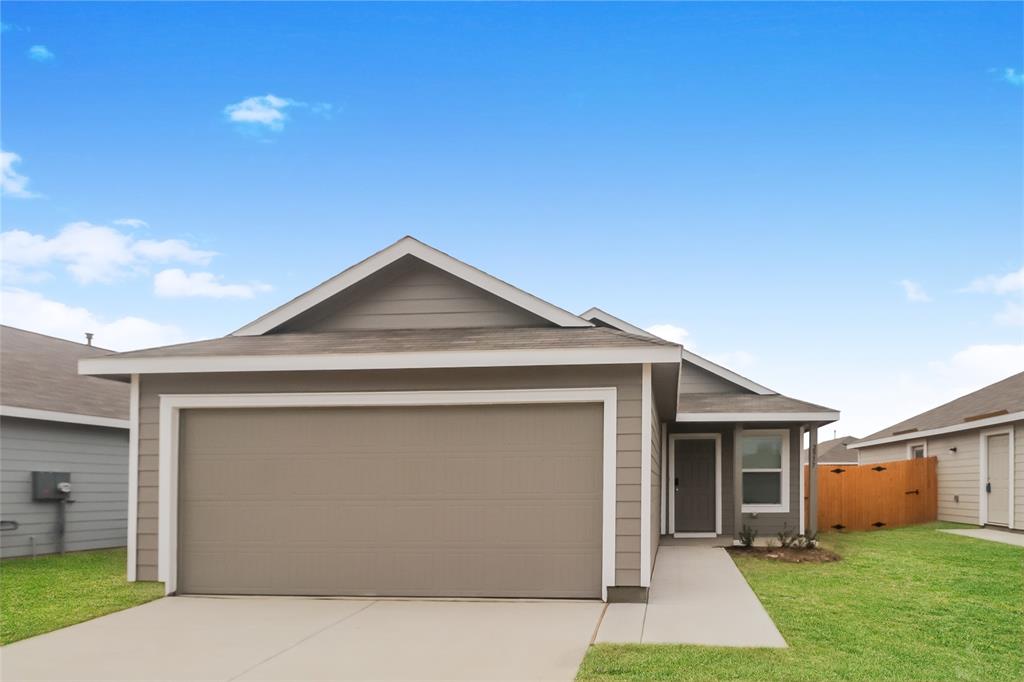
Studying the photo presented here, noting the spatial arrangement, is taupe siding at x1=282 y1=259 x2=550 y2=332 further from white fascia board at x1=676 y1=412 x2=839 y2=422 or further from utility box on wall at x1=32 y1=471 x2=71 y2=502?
utility box on wall at x1=32 y1=471 x2=71 y2=502

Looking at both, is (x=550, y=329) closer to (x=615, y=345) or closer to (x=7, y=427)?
(x=615, y=345)

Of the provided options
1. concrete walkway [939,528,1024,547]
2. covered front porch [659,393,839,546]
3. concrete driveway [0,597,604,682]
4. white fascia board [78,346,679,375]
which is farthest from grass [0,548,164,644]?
concrete walkway [939,528,1024,547]

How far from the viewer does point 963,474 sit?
2127cm

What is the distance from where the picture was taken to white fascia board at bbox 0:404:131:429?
539 inches

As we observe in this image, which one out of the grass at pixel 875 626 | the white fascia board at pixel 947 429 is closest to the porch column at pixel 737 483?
the grass at pixel 875 626

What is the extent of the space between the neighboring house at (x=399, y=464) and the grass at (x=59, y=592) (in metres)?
0.52

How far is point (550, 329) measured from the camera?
11.1m

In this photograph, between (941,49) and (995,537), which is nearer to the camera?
(941,49)

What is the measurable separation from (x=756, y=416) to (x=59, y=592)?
11.6 metres

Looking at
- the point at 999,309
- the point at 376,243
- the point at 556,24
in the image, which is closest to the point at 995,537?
the point at 999,309

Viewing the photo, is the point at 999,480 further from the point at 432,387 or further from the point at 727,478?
the point at 432,387

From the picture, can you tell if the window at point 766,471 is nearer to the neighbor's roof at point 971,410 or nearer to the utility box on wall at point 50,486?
the neighbor's roof at point 971,410

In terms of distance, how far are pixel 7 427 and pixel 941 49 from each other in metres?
17.3

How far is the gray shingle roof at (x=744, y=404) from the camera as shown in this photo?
54.0 ft
